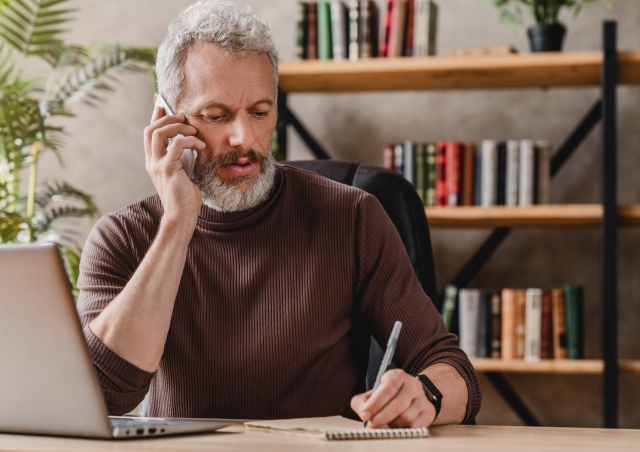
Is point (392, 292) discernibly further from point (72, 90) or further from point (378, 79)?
point (72, 90)

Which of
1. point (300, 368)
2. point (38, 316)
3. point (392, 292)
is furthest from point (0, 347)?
point (392, 292)

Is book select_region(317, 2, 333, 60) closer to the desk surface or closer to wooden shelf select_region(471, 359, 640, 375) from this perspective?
wooden shelf select_region(471, 359, 640, 375)

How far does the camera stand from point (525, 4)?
2.41 meters

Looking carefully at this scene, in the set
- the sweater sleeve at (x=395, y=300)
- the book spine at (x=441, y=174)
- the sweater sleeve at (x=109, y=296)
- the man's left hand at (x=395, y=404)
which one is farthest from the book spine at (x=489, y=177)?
the man's left hand at (x=395, y=404)

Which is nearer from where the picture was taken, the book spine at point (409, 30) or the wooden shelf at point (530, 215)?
the wooden shelf at point (530, 215)

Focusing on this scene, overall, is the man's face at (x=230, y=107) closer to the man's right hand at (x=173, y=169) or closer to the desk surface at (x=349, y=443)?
the man's right hand at (x=173, y=169)

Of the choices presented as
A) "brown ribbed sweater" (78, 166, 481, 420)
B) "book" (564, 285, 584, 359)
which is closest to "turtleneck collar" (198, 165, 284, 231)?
"brown ribbed sweater" (78, 166, 481, 420)

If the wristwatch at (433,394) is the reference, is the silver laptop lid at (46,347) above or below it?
above

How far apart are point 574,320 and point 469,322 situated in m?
0.31

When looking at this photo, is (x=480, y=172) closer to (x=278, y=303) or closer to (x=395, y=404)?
(x=278, y=303)

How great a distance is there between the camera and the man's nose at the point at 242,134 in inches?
50.0

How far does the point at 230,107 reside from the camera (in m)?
1.28

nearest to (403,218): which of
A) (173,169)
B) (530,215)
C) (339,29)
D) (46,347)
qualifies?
(173,169)

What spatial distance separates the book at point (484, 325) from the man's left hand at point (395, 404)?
142cm
